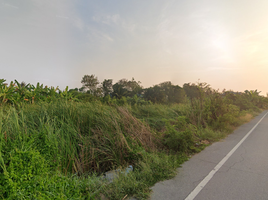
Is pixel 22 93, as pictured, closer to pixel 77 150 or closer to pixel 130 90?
pixel 77 150

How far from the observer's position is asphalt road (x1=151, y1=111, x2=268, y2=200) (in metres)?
3.44

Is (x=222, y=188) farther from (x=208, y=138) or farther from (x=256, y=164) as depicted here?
(x=208, y=138)

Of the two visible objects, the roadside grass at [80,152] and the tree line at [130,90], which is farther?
the tree line at [130,90]

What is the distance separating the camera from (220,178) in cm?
417

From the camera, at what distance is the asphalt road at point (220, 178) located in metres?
3.44

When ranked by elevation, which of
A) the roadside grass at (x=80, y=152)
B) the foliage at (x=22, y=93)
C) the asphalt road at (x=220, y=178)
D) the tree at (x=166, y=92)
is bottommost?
the asphalt road at (x=220, y=178)

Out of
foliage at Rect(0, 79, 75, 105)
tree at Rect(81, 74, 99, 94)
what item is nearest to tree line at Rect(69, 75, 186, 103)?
tree at Rect(81, 74, 99, 94)

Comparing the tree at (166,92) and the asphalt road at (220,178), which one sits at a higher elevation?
the tree at (166,92)

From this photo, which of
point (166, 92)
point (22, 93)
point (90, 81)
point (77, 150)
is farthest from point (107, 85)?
point (77, 150)

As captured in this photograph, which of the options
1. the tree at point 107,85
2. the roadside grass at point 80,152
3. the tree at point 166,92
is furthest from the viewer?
the tree at point 107,85

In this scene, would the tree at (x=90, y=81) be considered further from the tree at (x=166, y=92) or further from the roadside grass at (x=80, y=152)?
the roadside grass at (x=80, y=152)

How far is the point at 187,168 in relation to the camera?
15.6ft

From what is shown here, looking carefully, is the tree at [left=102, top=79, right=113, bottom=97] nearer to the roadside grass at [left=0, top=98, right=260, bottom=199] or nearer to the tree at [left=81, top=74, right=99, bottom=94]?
the tree at [left=81, top=74, right=99, bottom=94]

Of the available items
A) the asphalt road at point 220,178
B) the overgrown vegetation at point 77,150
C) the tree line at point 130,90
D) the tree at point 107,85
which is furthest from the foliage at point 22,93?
the tree at point 107,85
